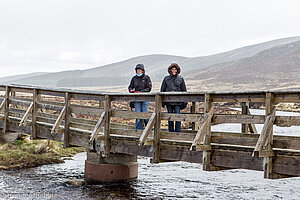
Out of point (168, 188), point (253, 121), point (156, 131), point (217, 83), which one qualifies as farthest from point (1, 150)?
point (217, 83)

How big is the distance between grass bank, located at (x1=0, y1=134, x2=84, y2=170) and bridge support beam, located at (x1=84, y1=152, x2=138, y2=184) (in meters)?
3.78

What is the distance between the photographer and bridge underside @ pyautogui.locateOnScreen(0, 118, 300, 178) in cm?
876

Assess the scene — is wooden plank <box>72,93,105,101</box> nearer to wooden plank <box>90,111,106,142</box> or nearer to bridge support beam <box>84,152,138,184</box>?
wooden plank <box>90,111,106,142</box>

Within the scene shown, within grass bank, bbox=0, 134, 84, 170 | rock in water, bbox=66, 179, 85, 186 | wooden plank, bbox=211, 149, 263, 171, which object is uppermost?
wooden plank, bbox=211, 149, 263, 171

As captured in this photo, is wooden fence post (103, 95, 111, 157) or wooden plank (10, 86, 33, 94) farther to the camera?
wooden plank (10, 86, 33, 94)

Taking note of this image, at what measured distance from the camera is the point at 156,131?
10984 millimetres

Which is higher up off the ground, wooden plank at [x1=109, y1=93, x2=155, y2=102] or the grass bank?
wooden plank at [x1=109, y1=93, x2=155, y2=102]

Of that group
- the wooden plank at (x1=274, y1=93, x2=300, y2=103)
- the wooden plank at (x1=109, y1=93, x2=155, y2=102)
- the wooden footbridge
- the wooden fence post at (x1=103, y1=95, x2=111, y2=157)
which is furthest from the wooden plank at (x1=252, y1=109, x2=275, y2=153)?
the wooden fence post at (x1=103, y1=95, x2=111, y2=157)

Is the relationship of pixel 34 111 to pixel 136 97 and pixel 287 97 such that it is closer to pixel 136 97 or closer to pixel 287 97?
pixel 136 97

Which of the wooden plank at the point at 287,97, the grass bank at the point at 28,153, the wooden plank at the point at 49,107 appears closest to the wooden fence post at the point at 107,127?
the wooden plank at the point at 49,107

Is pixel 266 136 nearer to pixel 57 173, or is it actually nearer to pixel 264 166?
pixel 264 166

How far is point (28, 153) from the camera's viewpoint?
18125 mm

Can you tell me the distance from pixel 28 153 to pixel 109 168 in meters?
5.55

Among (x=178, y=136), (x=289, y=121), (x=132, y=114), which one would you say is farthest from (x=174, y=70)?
(x=289, y=121)
